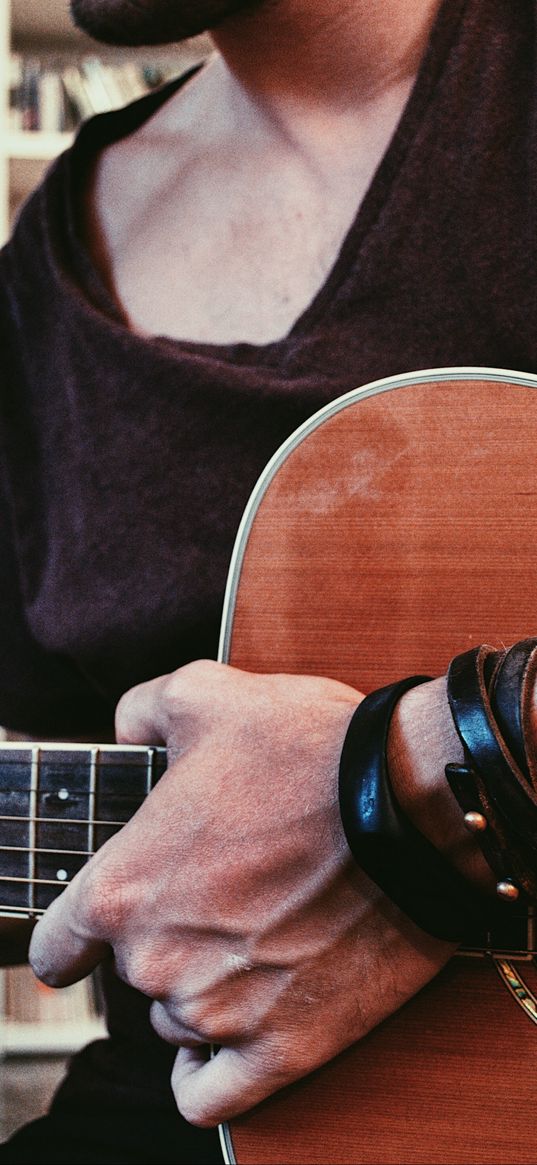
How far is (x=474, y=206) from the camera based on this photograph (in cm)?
79

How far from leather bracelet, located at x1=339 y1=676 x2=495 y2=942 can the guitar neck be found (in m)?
0.16

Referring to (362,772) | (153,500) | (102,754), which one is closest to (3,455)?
(153,500)

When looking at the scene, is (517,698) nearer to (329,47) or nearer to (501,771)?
(501,771)

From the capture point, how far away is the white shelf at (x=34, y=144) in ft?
6.98

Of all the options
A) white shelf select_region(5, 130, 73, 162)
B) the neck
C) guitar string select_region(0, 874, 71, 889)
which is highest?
the neck

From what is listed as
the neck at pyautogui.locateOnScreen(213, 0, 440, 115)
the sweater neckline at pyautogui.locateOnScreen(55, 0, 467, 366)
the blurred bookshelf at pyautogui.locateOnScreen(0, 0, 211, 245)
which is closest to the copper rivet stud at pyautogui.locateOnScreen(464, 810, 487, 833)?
the sweater neckline at pyautogui.locateOnScreen(55, 0, 467, 366)

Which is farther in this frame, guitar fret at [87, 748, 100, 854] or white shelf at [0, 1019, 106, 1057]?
white shelf at [0, 1019, 106, 1057]

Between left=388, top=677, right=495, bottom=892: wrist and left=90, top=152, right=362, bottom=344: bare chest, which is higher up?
left=90, top=152, right=362, bottom=344: bare chest

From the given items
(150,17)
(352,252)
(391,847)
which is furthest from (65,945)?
(150,17)

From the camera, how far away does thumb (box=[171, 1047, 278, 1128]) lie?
2.03ft

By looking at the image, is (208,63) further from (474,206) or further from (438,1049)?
(438,1049)

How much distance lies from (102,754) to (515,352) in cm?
39

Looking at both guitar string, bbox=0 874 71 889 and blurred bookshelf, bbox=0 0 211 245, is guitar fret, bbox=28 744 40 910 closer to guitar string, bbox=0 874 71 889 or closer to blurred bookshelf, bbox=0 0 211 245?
guitar string, bbox=0 874 71 889

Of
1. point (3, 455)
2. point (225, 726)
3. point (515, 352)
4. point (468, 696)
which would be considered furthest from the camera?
point (3, 455)
